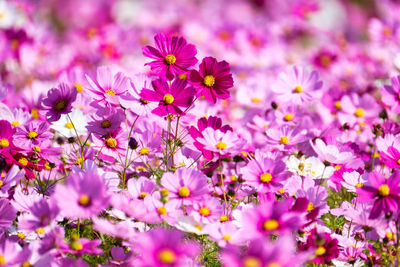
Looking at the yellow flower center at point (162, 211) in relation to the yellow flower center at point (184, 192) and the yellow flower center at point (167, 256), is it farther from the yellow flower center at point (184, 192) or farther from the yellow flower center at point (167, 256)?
the yellow flower center at point (167, 256)

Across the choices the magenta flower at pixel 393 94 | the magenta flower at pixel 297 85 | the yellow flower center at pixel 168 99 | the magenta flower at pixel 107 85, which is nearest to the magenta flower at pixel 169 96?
the yellow flower center at pixel 168 99

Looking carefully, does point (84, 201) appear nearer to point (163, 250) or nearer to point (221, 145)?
point (163, 250)

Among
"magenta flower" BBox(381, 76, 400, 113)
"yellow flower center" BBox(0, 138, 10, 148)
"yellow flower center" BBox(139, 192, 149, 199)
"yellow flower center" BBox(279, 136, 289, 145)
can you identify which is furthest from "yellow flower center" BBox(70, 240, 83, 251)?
"magenta flower" BBox(381, 76, 400, 113)

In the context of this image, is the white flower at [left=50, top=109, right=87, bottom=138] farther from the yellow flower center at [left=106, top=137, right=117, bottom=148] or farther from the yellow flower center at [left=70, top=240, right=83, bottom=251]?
the yellow flower center at [left=70, top=240, right=83, bottom=251]

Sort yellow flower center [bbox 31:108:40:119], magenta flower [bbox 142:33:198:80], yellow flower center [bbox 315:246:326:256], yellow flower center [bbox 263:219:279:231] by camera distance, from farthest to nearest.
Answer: yellow flower center [bbox 31:108:40:119], magenta flower [bbox 142:33:198:80], yellow flower center [bbox 315:246:326:256], yellow flower center [bbox 263:219:279:231]

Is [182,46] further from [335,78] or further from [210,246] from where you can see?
[335,78]
